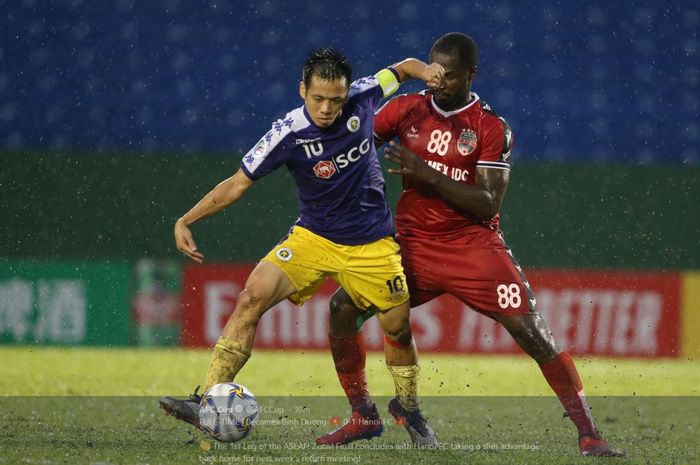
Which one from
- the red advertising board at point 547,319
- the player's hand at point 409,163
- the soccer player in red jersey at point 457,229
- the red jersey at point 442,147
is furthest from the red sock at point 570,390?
the red advertising board at point 547,319

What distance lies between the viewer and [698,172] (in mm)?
11297

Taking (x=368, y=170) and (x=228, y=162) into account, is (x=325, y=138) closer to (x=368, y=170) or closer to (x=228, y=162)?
(x=368, y=170)

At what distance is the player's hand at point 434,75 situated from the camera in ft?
17.1

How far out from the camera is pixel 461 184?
5.35m

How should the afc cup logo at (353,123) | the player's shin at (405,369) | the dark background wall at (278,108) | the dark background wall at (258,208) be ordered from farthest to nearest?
the dark background wall at (278,108) < the dark background wall at (258,208) < the player's shin at (405,369) < the afc cup logo at (353,123)

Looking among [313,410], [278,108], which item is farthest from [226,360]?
[278,108]

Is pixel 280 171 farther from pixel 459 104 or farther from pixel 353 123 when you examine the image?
pixel 353 123

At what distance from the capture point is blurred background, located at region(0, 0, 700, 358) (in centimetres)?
1047

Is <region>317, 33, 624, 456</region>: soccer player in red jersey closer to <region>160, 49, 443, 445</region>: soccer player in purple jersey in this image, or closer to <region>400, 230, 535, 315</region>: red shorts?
<region>400, 230, 535, 315</region>: red shorts

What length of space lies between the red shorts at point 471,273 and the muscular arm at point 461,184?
0.18 m

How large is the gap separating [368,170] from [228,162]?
19.7 ft

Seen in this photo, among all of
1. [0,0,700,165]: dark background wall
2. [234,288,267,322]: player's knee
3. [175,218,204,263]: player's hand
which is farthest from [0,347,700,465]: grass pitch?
[0,0,700,165]: dark background wall

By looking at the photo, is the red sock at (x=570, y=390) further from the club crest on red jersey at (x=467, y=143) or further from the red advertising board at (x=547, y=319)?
the red advertising board at (x=547, y=319)

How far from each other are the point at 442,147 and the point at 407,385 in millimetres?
1241
